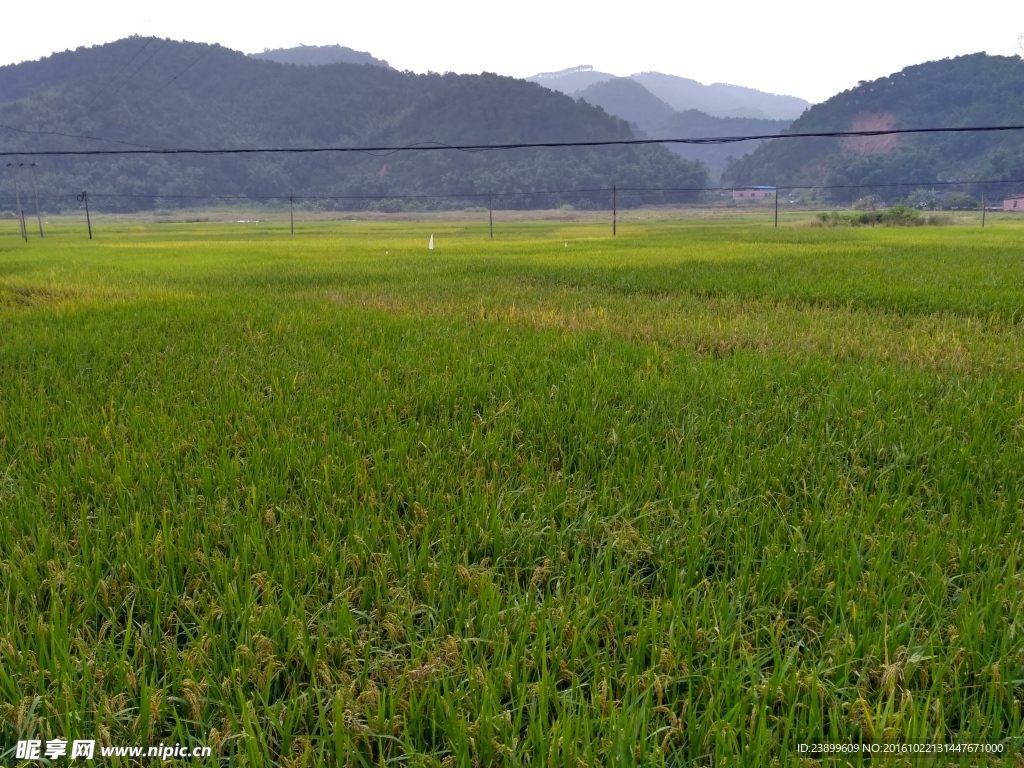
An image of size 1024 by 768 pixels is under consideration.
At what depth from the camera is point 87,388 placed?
4.16 metres

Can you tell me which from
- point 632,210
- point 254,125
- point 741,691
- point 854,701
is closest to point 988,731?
point 854,701

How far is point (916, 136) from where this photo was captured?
87.9m

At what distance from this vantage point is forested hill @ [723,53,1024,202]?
79250 mm

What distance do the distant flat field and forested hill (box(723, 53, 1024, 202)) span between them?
3205 inches

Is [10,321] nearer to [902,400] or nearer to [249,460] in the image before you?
[249,460]

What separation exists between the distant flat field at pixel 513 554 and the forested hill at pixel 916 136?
81.4m

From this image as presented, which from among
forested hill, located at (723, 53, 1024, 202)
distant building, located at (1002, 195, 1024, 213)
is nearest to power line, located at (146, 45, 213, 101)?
forested hill, located at (723, 53, 1024, 202)

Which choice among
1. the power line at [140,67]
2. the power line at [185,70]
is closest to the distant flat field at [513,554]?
the power line at [185,70]

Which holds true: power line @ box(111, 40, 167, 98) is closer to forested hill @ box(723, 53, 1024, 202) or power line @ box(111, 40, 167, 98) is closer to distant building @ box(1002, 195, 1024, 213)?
forested hill @ box(723, 53, 1024, 202)

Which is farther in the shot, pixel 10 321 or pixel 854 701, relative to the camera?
pixel 10 321

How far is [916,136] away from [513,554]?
10426 centimetres

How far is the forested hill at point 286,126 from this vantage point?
8519cm

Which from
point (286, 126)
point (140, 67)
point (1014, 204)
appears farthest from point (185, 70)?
point (1014, 204)

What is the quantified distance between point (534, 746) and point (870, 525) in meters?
1.50
